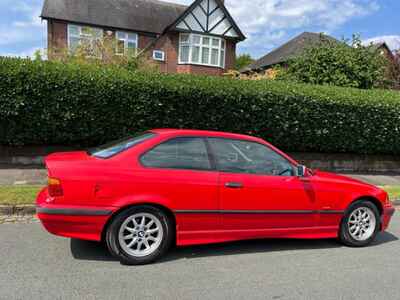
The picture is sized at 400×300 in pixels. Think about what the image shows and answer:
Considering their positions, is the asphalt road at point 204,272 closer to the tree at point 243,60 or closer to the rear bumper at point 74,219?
the rear bumper at point 74,219

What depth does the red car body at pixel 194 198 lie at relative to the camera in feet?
11.8

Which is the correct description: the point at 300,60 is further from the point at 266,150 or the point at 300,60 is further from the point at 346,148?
the point at 266,150

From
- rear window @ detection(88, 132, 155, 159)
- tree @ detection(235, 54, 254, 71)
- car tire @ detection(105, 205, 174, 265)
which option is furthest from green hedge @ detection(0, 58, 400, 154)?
tree @ detection(235, 54, 254, 71)

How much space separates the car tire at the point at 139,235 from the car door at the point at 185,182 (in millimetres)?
184

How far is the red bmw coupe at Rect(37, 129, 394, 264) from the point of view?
3613 mm

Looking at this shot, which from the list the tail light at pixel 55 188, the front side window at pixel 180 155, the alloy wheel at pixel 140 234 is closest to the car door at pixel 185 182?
the front side window at pixel 180 155

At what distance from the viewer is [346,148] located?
34.4ft

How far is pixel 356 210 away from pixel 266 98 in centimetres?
518

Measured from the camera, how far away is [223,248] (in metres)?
4.42

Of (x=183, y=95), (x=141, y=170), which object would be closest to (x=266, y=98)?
(x=183, y=95)

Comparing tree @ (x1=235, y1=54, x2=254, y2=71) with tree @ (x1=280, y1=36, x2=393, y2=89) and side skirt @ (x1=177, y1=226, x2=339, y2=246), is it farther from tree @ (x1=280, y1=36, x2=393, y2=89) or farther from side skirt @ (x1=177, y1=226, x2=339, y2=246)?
side skirt @ (x1=177, y1=226, x2=339, y2=246)

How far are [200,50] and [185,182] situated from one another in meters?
20.6

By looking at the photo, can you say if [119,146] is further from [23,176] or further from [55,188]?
[23,176]

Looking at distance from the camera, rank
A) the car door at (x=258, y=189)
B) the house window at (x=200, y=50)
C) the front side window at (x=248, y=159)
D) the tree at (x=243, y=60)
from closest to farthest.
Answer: the car door at (x=258, y=189), the front side window at (x=248, y=159), the house window at (x=200, y=50), the tree at (x=243, y=60)
